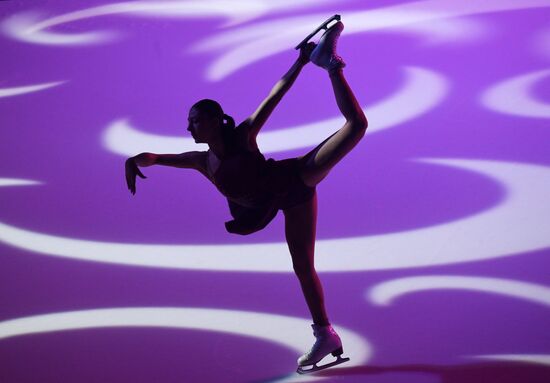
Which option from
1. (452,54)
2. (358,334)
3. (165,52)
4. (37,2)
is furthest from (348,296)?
(37,2)

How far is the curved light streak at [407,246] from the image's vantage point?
3.70 metres

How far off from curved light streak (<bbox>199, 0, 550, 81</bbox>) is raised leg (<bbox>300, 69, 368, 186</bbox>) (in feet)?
5.66

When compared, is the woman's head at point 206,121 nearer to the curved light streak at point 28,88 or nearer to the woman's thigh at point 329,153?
the woman's thigh at point 329,153

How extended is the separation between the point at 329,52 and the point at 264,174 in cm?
49

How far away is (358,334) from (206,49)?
188 cm

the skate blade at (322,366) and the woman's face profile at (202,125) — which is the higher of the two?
the woman's face profile at (202,125)

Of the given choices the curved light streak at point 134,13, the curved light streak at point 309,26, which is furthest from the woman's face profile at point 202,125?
the curved light streak at point 134,13

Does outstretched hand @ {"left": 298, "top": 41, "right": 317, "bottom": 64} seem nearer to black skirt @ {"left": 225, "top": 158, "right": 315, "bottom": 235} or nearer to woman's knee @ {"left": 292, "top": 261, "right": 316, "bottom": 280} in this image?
black skirt @ {"left": 225, "top": 158, "right": 315, "bottom": 235}

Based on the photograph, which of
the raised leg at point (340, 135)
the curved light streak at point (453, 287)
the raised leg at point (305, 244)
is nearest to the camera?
the raised leg at point (340, 135)

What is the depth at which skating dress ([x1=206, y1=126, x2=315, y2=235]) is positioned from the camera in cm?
273

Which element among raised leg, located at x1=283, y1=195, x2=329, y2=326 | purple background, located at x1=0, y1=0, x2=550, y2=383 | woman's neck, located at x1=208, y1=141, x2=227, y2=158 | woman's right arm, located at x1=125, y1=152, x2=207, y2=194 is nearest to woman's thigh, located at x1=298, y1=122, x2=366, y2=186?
raised leg, located at x1=283, y1=195, x2=329, y2=326

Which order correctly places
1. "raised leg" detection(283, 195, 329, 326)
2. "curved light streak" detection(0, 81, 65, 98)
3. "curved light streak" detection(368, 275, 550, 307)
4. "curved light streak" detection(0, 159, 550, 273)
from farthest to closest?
"curved light streak" detection(0, 81, 65, 98) → "curved light streak" detection(0, 159, 550, 273) → "curved light streak" detection(368, 275, 550, 307) → "raised leg" detection(283, 195, 329, 326)

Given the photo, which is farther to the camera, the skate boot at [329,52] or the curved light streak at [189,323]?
the curved light streak at [189,323]

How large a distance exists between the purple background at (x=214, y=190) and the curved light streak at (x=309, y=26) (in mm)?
43
